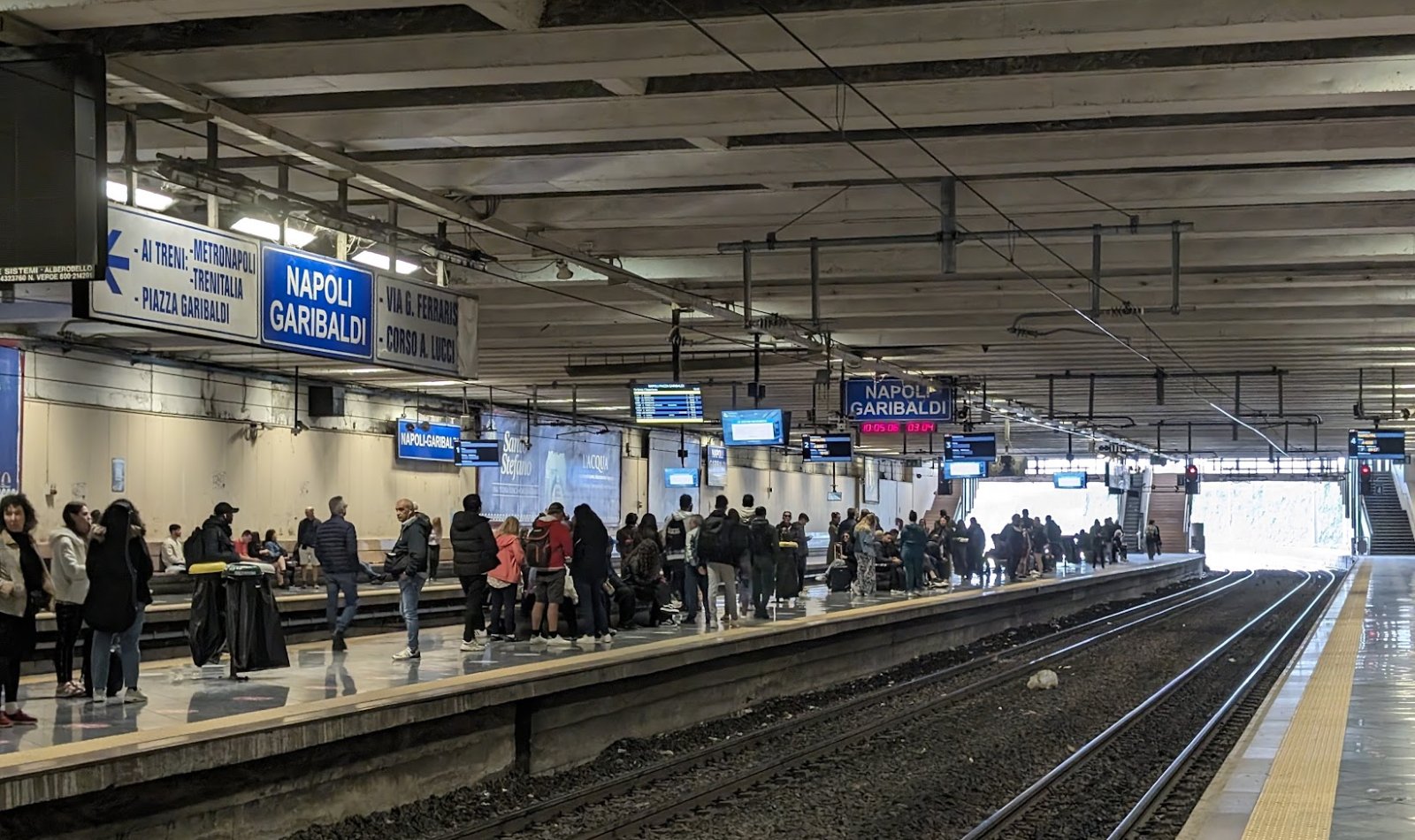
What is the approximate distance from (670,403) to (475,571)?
7294 millimetres

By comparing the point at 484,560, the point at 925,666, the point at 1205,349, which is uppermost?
the point at 1205,349

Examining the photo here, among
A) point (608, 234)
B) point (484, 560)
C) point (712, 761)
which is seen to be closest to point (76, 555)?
point (484, 560)

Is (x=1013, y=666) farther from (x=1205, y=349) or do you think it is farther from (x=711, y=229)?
(x=711, y=229)

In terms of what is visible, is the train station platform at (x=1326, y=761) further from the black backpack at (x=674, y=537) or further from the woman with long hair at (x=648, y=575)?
the black backpack at (x=674, y=537)

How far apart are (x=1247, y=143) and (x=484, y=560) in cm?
809

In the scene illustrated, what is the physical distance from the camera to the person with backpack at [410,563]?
48.1ft

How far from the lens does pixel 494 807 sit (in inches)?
464

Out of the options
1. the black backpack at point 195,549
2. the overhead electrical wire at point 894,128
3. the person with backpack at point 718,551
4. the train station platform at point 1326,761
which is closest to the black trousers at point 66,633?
the black backpack at point 195,549

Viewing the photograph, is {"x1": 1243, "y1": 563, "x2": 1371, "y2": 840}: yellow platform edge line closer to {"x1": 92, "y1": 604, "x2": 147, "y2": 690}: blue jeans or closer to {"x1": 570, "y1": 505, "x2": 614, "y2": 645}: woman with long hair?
{"x1": 570, "y1": 505, "x2": 614, "y2": 645}: woman with long hair

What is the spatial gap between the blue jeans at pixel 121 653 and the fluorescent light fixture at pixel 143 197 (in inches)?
120

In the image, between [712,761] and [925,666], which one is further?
[925,666]

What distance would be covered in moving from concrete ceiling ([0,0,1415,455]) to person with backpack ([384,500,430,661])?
9.61 ft

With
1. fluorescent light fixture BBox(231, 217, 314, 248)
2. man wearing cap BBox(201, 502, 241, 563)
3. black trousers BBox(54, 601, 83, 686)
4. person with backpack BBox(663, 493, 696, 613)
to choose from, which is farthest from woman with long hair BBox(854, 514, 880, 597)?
Answer: black trousers BBox(54, 601, 83, 686)

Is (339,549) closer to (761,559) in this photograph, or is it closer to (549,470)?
(761,559)
